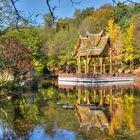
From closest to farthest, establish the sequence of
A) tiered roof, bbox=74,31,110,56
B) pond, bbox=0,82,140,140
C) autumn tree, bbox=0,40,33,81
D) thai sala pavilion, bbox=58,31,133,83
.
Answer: pond, bbox=0,82,140,140 < autumn tree, bbox=0,40,33,81 < thai sala pavilion, bbox=58,31,133,83 < tiered roof, bbox=74,31,110,56

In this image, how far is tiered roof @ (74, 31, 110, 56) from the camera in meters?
43.9

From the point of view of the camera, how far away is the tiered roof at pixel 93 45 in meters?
43.9

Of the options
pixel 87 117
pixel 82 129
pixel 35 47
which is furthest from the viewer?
→ pixel 35 47

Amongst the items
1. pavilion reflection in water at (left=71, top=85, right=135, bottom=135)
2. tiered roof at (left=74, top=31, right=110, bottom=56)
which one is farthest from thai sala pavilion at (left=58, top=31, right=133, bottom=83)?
pavilion reflection in water at (left=71, top=85, right=135, bottom=135)

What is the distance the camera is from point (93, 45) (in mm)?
44469

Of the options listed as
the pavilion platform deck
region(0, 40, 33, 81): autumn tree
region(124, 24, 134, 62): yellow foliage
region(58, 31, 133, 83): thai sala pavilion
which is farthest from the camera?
region(124, 24, 134, 62): yellow foliage

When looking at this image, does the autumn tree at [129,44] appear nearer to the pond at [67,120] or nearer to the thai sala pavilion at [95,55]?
the thai sala pavilion at [95,55]

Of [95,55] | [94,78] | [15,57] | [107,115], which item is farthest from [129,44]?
[107,115]

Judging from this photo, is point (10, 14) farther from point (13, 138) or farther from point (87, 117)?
point (87, 117)

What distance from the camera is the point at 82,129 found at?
15.4 m

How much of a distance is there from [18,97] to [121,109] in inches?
336

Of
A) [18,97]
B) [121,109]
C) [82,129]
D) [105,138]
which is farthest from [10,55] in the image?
[105,138]

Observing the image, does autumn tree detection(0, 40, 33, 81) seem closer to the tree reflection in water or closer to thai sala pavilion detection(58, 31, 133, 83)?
the tree reflection in water

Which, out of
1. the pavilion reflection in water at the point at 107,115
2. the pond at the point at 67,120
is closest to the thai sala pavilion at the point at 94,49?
the pond at the point at 67,120
